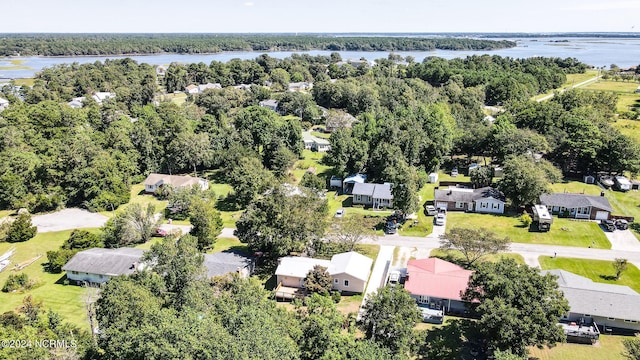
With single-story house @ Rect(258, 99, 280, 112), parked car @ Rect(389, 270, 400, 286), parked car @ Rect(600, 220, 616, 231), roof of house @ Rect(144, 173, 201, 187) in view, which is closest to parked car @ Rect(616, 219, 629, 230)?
parked car @ Rect(600, 220, 616, 231)

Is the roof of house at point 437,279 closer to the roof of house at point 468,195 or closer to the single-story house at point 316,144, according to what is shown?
the roof of house at point 468,195

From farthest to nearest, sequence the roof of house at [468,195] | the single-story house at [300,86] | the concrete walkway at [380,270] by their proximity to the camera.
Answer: the single-story house at [300,86] → the roof of house at [468,195] → the concrete walkway at [380,270]

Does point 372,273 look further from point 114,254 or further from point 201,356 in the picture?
point 114,254

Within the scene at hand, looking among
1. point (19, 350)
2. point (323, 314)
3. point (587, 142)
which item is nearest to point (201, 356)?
point (323, 314)

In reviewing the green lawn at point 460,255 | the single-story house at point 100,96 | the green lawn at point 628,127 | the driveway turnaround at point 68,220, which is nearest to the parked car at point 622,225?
the green lawn at point 460,255

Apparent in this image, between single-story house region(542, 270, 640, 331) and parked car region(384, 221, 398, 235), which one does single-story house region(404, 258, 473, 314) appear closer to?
single-story house region(542, 270, 640, 331)

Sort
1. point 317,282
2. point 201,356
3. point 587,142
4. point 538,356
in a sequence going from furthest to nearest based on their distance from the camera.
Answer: point 587,142 < point 317,282 < point 538,356 < point 201,356
